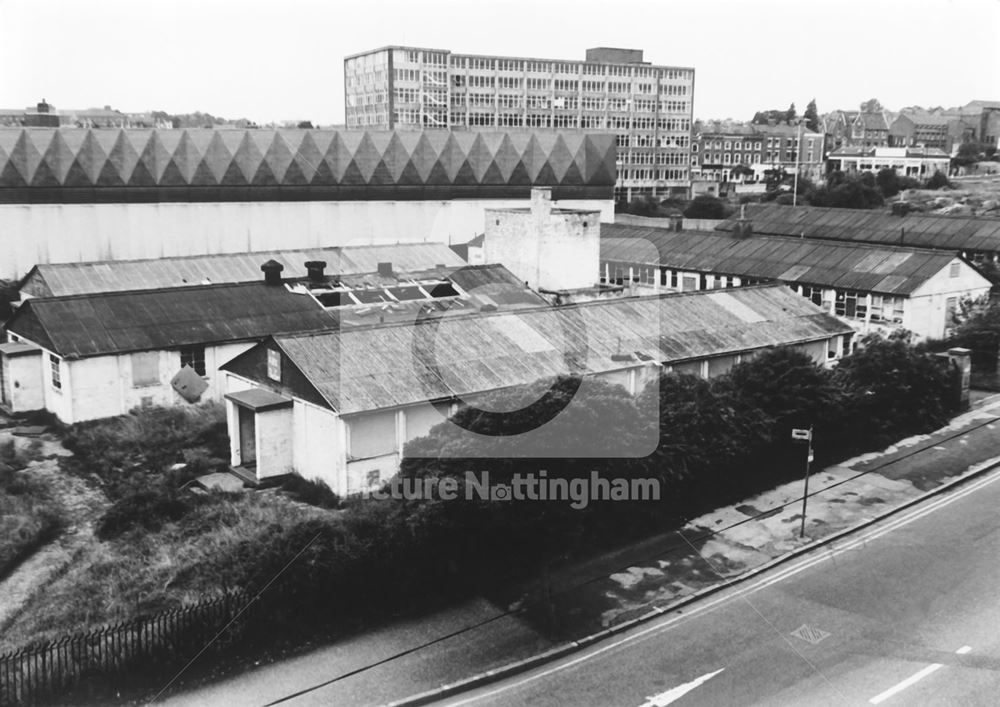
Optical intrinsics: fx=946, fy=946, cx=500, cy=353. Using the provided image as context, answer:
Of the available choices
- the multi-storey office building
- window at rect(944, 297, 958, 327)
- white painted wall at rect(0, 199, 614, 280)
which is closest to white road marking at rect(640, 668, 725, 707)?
window at rect(944, 297, 958, 327)

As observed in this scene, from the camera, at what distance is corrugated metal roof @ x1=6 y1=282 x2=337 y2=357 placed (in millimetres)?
30672

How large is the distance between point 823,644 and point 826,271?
102 feet

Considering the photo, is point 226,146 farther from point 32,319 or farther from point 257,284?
point 32,319

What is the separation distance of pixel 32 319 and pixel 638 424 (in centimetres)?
2134

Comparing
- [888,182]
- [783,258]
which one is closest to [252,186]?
[783,258]

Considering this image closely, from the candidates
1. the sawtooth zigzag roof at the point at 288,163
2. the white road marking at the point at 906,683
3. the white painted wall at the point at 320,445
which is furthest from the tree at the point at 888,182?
the white road marking at the point at 906,683

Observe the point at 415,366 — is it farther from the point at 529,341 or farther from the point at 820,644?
the point at 820,644

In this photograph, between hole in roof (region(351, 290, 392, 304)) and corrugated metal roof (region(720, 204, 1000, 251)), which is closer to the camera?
hole in roof (region(351, 290, 392, 304))

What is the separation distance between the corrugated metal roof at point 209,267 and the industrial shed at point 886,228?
2178cm

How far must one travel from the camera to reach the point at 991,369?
38.9m

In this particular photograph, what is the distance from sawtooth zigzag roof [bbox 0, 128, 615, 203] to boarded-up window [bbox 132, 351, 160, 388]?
84.1ft

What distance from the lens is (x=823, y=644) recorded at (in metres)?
17.8

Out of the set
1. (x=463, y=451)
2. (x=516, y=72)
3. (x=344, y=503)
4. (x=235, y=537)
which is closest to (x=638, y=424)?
(x=463, y=451)

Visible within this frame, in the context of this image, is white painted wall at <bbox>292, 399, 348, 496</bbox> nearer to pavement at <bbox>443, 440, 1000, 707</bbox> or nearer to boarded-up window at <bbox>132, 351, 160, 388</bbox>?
pavement at <bbox>443, 440, 1000, 707</bbox>
